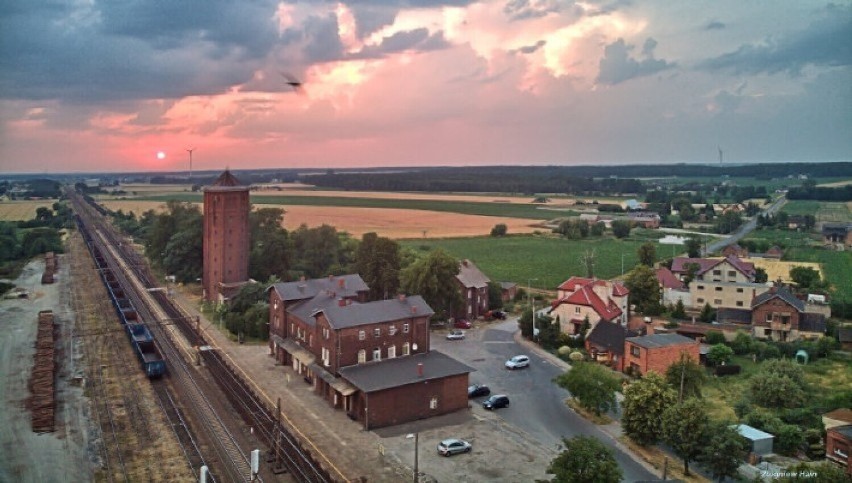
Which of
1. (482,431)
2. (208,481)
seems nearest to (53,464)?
(208,481)

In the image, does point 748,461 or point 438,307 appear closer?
point 748,461

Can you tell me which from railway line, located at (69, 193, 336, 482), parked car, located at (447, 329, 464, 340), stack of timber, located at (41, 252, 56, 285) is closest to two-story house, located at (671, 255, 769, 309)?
parked car, located at (447, 329, 464, 340)

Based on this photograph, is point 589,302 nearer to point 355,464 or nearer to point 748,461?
point 748,461

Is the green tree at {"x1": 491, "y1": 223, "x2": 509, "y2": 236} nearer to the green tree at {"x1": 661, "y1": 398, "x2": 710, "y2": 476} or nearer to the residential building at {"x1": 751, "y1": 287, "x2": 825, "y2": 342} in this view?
the residential building at {"x1": 751, "y1": 287, "x2": 825, "y2": 342}

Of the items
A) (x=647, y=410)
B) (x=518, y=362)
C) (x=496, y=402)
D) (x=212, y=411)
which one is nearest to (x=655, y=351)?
(x=518, y=362)

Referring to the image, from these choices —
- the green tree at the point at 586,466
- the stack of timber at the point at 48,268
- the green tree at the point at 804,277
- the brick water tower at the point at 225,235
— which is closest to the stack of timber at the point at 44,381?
the brick water tower at the point at 225,235

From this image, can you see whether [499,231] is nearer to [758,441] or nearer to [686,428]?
[758,441]
